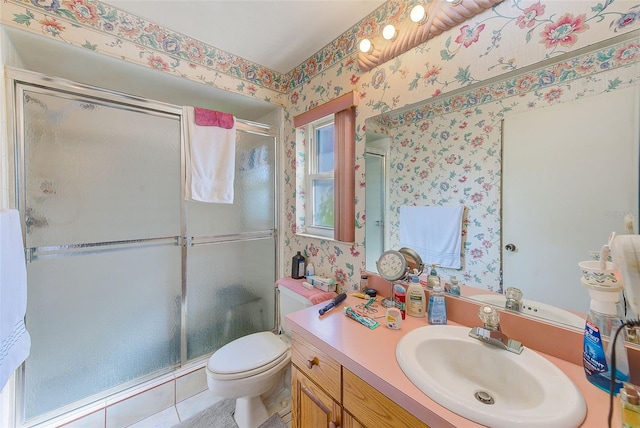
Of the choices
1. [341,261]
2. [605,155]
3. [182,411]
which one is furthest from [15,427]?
[605,155]

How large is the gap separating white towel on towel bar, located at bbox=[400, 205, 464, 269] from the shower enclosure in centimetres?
130

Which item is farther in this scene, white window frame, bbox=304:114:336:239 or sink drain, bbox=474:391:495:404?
white window frame, bbox=304:114:336:239

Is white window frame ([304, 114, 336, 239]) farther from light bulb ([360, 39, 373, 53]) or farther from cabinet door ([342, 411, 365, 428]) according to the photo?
cabinet door ([342, 411, 365, 428])

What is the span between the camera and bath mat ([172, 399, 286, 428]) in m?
1.35

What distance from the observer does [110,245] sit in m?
1.36

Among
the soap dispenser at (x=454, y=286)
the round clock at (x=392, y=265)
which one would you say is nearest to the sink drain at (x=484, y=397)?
the soap dispenser at (x=454, y=286)

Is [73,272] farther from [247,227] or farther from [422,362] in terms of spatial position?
[422,362]

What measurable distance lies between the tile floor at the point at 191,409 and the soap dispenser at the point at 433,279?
121cm

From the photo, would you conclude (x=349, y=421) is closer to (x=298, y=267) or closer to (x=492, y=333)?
(x=492, y=333)

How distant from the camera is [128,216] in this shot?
142cm

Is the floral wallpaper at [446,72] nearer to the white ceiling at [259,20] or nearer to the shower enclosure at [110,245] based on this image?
the white ceiling at [259,20]

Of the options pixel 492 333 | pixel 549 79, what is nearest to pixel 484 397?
pixel 492 333

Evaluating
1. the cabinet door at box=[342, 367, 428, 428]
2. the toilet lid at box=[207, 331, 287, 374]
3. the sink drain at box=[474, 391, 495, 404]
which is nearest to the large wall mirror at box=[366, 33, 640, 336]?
the sink drain at box=[474, 391, 495, 404]

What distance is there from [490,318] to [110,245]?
195 cm
